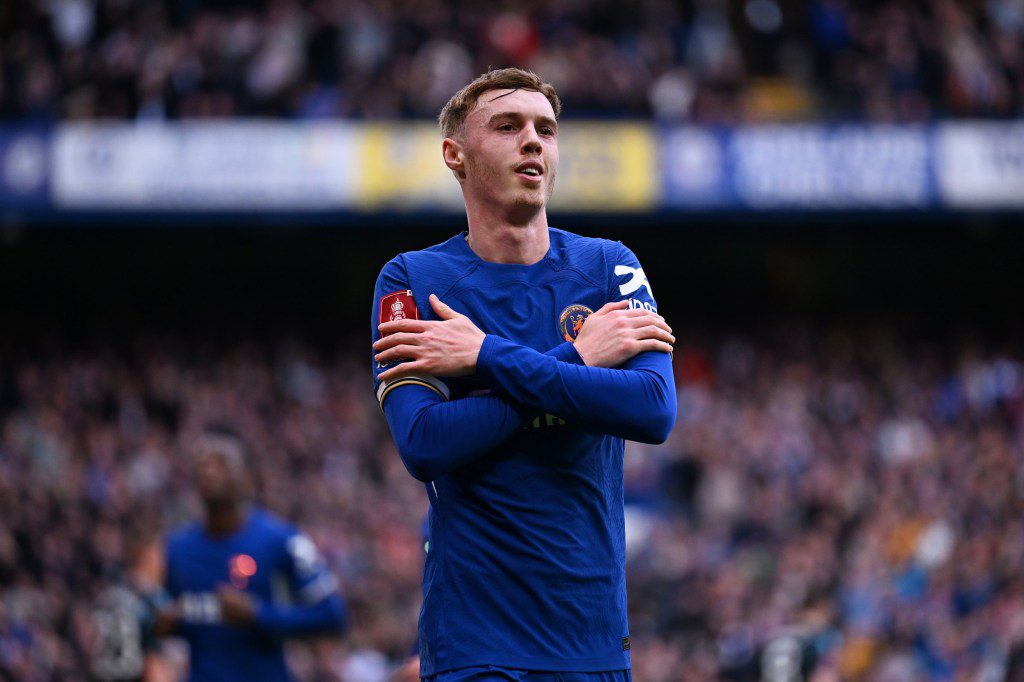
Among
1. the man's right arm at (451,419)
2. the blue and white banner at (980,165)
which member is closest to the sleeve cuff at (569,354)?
the man's right arm at (451,419)

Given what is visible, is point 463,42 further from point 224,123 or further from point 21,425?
point 21,425

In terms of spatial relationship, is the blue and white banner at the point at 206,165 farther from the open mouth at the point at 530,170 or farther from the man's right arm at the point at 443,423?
the man's right arm at the point at 443,423

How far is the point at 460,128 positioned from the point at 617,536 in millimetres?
1118

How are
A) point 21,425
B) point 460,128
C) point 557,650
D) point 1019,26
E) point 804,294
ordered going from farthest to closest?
point 804,294 → point 1019,26 → point 21,425 → point 460,128 → point 557,650

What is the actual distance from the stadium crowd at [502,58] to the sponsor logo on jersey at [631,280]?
1457cm

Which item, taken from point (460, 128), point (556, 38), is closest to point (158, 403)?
point (556, 38)

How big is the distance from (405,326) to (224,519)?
10.7ft

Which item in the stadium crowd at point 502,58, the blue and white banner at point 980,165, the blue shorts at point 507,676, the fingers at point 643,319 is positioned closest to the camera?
the blue shorts at point 507,676

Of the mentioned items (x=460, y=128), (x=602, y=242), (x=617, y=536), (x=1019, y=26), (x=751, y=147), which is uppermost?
(x=1019, y=26)

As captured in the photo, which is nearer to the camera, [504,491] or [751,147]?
[504,491]

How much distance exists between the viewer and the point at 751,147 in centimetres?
1798

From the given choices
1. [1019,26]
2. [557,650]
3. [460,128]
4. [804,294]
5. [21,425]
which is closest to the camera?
[557,650]

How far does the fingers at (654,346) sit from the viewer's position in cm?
339

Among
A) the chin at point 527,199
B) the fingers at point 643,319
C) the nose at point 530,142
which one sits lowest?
→ the fingers at point 643,319
